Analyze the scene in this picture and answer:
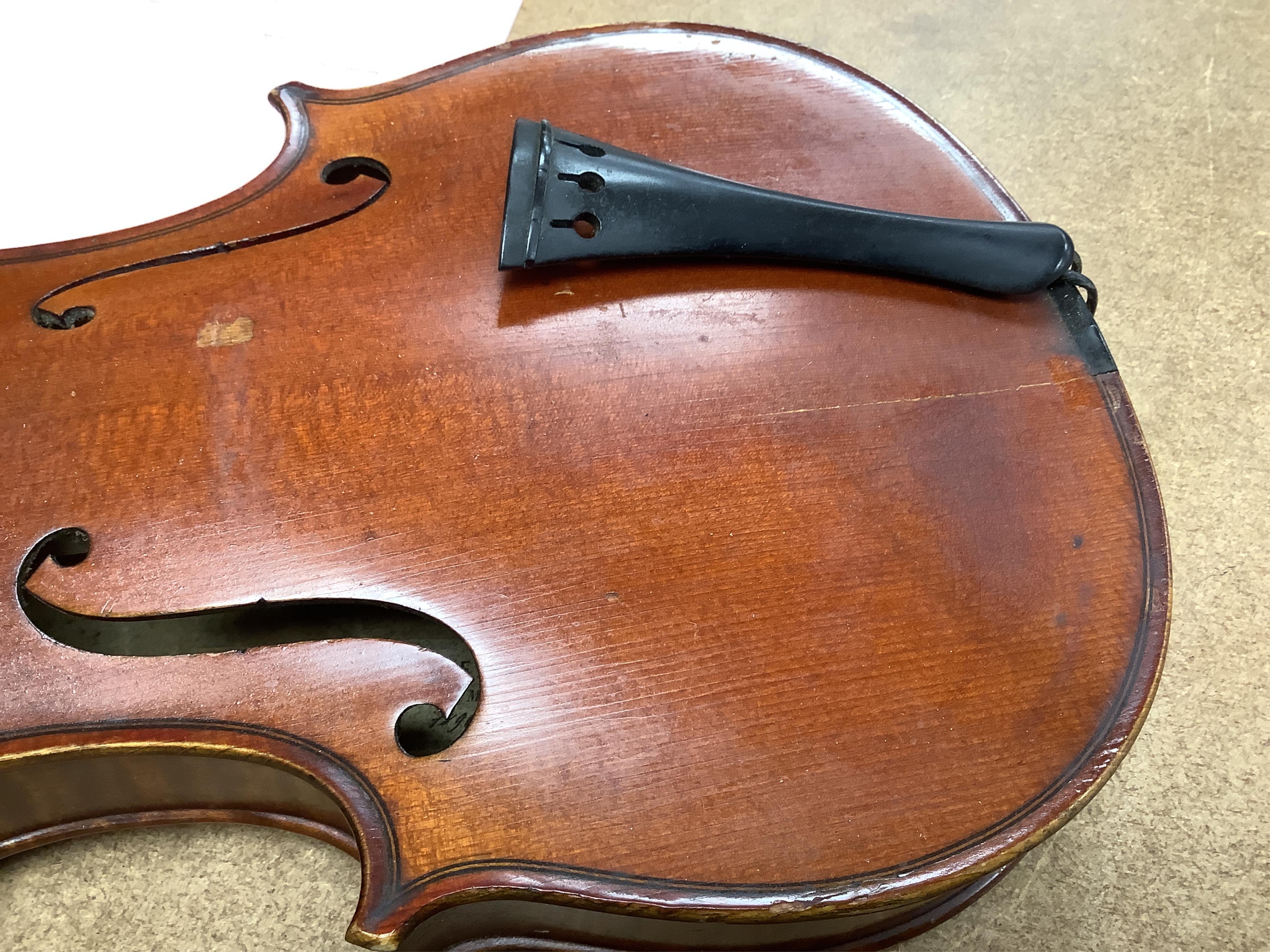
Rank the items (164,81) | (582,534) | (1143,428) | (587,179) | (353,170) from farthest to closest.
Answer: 1. (164,81)
2. (1143,428)
3. (353,170)
4. (587,179)
5. (582,534)

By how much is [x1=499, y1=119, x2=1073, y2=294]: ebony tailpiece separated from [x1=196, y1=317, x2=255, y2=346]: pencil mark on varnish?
Answer: 0.29 metres

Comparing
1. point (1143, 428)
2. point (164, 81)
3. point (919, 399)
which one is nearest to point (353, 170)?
point (919, 399)

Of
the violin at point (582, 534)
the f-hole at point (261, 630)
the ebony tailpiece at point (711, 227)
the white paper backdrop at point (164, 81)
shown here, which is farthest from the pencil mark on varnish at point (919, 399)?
the white paper backdrop at point (164, 81)

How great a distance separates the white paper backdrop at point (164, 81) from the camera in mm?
1698

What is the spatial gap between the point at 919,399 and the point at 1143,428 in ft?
2.79

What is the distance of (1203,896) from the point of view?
129cm

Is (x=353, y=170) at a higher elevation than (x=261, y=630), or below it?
higher

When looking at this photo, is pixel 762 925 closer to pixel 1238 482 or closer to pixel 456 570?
pixel 456 570

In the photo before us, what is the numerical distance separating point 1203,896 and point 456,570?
46.1 inches

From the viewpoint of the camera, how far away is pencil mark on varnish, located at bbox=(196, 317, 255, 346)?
3.30 ft

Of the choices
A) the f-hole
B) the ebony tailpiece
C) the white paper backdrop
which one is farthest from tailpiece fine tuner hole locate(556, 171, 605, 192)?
the white paper backdrop

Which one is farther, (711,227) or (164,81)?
(164,81)

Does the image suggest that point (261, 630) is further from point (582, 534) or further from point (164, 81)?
point (164, 81)

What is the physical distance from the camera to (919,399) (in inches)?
40.0
